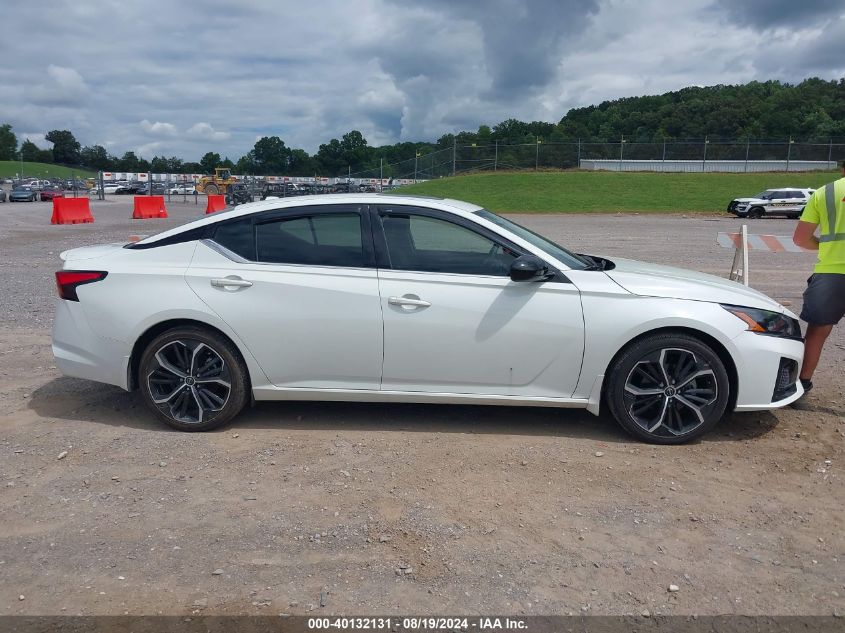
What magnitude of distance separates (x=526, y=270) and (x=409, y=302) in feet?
2.61

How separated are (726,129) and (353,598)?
9311 centimetres

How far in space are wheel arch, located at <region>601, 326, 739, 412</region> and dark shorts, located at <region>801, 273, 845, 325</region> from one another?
3.89 ft

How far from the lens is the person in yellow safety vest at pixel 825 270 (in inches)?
198

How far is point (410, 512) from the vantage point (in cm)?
365

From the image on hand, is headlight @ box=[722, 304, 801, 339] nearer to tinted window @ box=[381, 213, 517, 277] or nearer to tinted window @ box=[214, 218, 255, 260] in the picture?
tinted window @ box=[381, 213, 517, 277]

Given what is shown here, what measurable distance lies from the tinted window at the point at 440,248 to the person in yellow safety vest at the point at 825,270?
2.44 m

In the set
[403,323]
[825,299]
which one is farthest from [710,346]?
[403,323]

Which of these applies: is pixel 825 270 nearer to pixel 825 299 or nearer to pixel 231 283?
pixel 825 299

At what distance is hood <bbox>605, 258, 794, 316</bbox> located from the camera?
4508 millimetres

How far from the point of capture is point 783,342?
4.54 m

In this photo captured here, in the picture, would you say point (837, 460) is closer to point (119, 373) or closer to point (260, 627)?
point (260, 627)

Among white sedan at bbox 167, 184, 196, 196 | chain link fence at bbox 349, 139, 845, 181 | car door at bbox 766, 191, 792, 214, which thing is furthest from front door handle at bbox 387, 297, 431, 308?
white sedan at bbox 167, 184, 196, 196

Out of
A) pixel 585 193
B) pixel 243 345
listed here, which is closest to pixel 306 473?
pixel 243 345

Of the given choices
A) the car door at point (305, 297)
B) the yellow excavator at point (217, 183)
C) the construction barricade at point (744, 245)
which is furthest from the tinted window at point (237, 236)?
the yellow excavator at point (217, 183)
